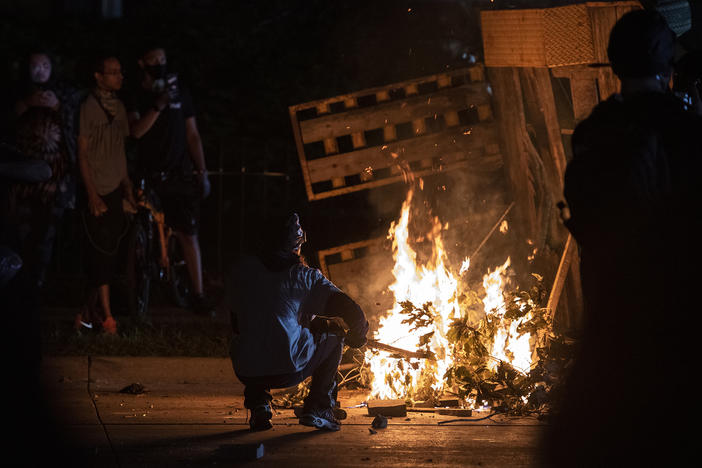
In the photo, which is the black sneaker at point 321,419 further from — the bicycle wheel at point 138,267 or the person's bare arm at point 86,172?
the bicycle wheel at point 138,267

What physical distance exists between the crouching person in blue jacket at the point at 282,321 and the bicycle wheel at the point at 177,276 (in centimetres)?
373

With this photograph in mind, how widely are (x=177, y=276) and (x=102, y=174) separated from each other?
62.1 inches

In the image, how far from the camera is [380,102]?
827 centimetres

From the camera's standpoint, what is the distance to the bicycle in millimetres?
8914

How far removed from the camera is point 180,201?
29.5 ft

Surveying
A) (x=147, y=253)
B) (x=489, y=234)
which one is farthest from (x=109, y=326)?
(x=489, y=234)

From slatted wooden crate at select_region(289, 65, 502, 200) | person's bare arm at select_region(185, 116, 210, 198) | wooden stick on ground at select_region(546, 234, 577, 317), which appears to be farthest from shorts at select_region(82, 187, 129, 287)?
wooden stick on ground at select_region(546, 234, 577, 317)

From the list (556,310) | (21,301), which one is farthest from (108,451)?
(556,310)

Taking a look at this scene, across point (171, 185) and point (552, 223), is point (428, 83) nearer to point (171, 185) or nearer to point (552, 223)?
point (552, 223)

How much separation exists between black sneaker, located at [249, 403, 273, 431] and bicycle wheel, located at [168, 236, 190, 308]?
3911 millimetres

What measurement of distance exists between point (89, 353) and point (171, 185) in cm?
183

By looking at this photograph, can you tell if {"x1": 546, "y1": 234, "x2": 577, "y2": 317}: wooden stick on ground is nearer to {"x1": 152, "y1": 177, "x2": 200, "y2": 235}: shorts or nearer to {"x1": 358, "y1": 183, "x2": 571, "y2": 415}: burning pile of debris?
{"x1": 358, "y1": 183, "x2": 571, "y2": 415}: burning pile of debris

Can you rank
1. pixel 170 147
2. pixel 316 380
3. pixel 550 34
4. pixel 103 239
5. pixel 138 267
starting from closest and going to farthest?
pixel 316 380
pixel 550 34
pixel 103 239
pixel 170 147
pixel 138 267

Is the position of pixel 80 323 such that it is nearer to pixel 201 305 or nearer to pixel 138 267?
pixel 138 267
